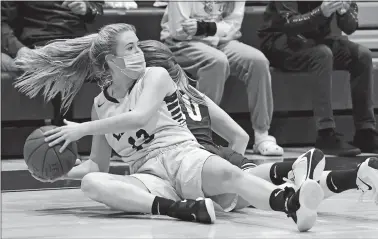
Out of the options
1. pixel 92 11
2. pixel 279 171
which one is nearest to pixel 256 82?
pixel 92 11

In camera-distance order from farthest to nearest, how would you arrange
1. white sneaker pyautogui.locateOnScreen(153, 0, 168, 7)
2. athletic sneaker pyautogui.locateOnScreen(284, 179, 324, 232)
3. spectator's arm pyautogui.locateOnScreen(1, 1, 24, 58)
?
white sneaker pyautogui.locateOnScreen(153, 0, 168, 7), spectator's arm pyautogui.locateOnScreen(1, 1, 24, 58), athletic sneaker pyautogui.locateOnScreen(284, 179, 324, 232)

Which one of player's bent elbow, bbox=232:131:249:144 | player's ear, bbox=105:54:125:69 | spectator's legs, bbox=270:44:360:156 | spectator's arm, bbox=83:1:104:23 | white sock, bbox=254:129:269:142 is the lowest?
white sock, bbox=254:129:269:142

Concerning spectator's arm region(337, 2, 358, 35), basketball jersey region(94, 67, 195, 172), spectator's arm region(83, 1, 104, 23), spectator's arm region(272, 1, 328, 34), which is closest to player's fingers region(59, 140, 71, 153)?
basketball jersey region(94, 67, 195, 172)

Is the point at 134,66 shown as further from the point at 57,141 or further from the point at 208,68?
the point at 208,68

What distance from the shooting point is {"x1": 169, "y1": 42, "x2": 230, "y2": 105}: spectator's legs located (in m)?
5.69

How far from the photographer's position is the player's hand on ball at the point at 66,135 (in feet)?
11.1

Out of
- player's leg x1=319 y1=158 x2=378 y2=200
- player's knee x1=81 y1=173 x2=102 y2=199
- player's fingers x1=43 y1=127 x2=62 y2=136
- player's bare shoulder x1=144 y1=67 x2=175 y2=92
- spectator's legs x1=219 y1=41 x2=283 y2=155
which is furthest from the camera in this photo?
spectator's legs x1=219 y1=41 x2=283 y2=155

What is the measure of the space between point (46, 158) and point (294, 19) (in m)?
3.02

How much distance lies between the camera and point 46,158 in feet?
11.3

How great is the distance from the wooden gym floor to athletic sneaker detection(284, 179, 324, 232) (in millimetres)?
42

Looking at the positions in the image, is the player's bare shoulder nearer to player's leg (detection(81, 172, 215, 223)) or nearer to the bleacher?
player's leg (detection(81, 172, 215, 223))

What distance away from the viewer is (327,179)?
3.46m

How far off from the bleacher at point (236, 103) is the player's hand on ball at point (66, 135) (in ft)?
7.87

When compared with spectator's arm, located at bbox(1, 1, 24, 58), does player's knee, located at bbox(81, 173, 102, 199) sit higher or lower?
higher
